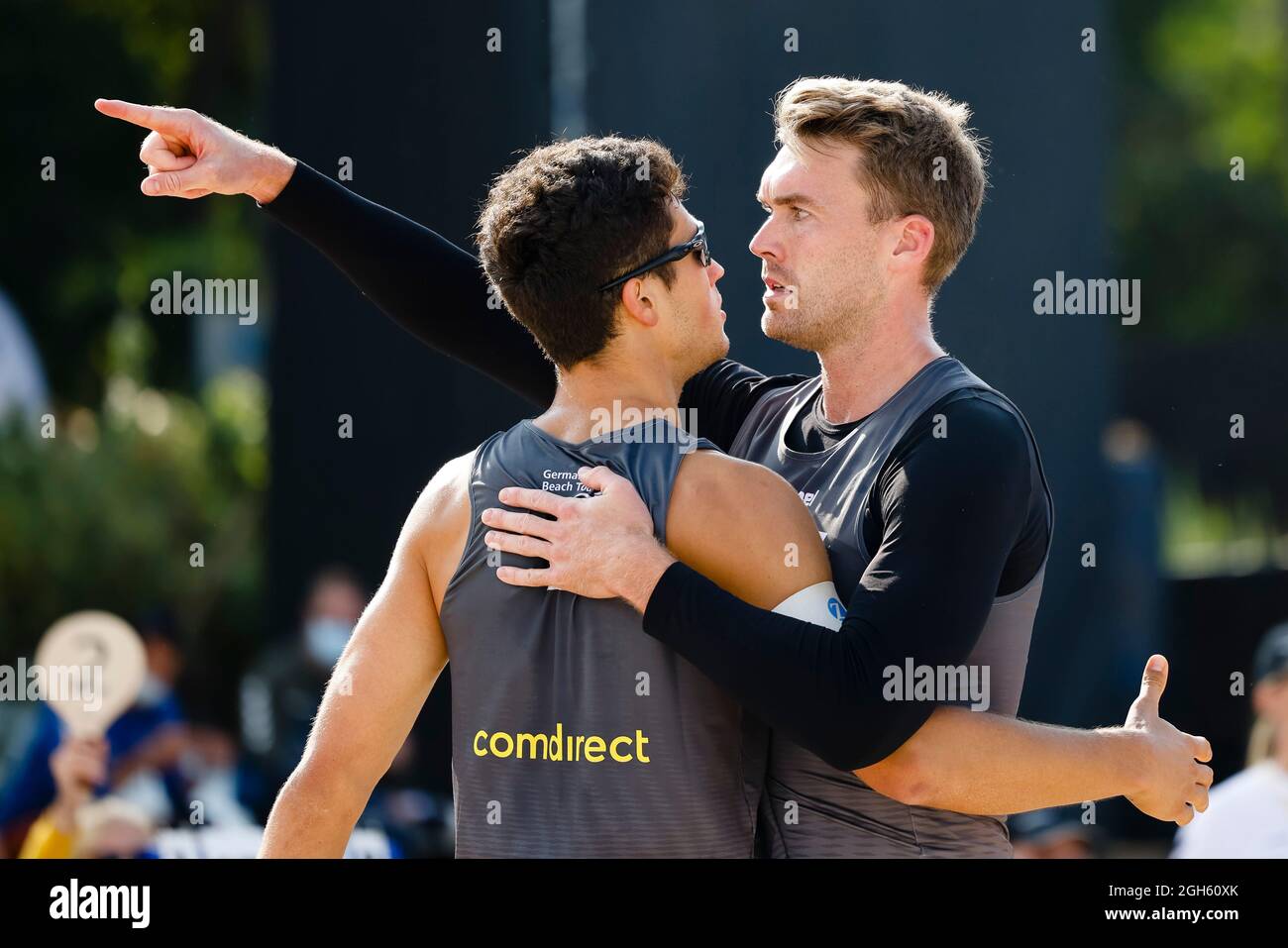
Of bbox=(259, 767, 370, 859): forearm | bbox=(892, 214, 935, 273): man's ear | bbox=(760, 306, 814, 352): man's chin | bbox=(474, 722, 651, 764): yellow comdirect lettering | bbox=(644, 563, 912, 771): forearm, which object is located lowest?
bbox=(259, 767, 370, 859): forearm

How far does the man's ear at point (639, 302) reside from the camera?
2441mm

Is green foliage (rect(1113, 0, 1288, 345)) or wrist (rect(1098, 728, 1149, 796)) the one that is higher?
green foliage (rect(1113, 0, 1288, 345))

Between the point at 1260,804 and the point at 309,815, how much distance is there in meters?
3.09

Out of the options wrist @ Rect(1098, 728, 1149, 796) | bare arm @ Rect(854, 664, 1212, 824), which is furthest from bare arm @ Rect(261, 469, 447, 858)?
wrist @ Rect(1098, 728, 1149, 796)

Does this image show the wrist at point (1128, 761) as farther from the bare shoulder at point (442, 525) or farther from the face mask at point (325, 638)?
the face mask at point (325, 638)

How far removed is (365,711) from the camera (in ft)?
8.10

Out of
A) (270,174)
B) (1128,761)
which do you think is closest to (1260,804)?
(1128,761)

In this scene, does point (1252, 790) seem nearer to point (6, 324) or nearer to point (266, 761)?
point (266, 761)

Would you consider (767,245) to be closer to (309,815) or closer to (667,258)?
(667,258)

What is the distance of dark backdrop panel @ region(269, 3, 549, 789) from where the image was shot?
18.1ft

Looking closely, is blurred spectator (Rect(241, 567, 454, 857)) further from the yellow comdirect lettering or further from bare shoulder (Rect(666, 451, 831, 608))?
bare shoulder (Rect(666, 451, 831, 608))

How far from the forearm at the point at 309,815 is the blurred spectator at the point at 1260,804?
2.80 m

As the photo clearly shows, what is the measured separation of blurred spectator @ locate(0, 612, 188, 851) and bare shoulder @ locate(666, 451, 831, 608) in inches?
144
